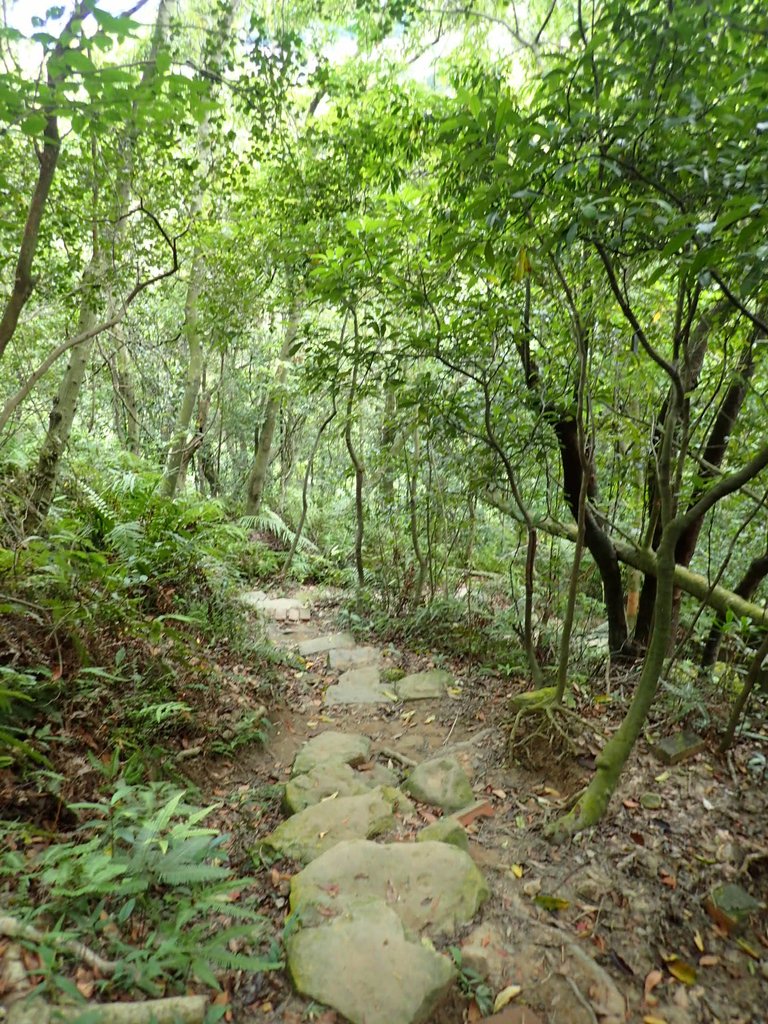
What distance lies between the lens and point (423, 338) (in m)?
4.37

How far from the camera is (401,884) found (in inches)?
110

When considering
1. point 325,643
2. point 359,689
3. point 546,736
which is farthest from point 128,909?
point 325,643

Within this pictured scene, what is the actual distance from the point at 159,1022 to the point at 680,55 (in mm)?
4328

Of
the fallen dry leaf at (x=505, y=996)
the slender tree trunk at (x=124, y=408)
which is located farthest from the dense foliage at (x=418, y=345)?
the fallen dry leaf at (x=505, y=996)

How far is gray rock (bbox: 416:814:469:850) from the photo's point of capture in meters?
3.24

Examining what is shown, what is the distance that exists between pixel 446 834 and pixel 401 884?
21.0 inches

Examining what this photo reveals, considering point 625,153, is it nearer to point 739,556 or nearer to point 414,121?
point 414,121

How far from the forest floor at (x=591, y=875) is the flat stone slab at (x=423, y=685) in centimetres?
74

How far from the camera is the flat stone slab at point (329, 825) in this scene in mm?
3146

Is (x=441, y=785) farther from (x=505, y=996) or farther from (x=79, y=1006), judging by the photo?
(x=79, y=1006)

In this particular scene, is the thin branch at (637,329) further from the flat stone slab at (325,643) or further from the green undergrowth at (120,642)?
the flat stone slab at (325,643)

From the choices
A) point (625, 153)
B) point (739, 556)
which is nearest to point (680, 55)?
point (625, 153)

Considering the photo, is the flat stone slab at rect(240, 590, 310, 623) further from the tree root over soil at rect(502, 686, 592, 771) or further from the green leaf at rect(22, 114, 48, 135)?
the green leaf at rect(22, 114, 48, 135)

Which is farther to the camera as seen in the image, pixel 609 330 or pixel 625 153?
pixel 609 330
